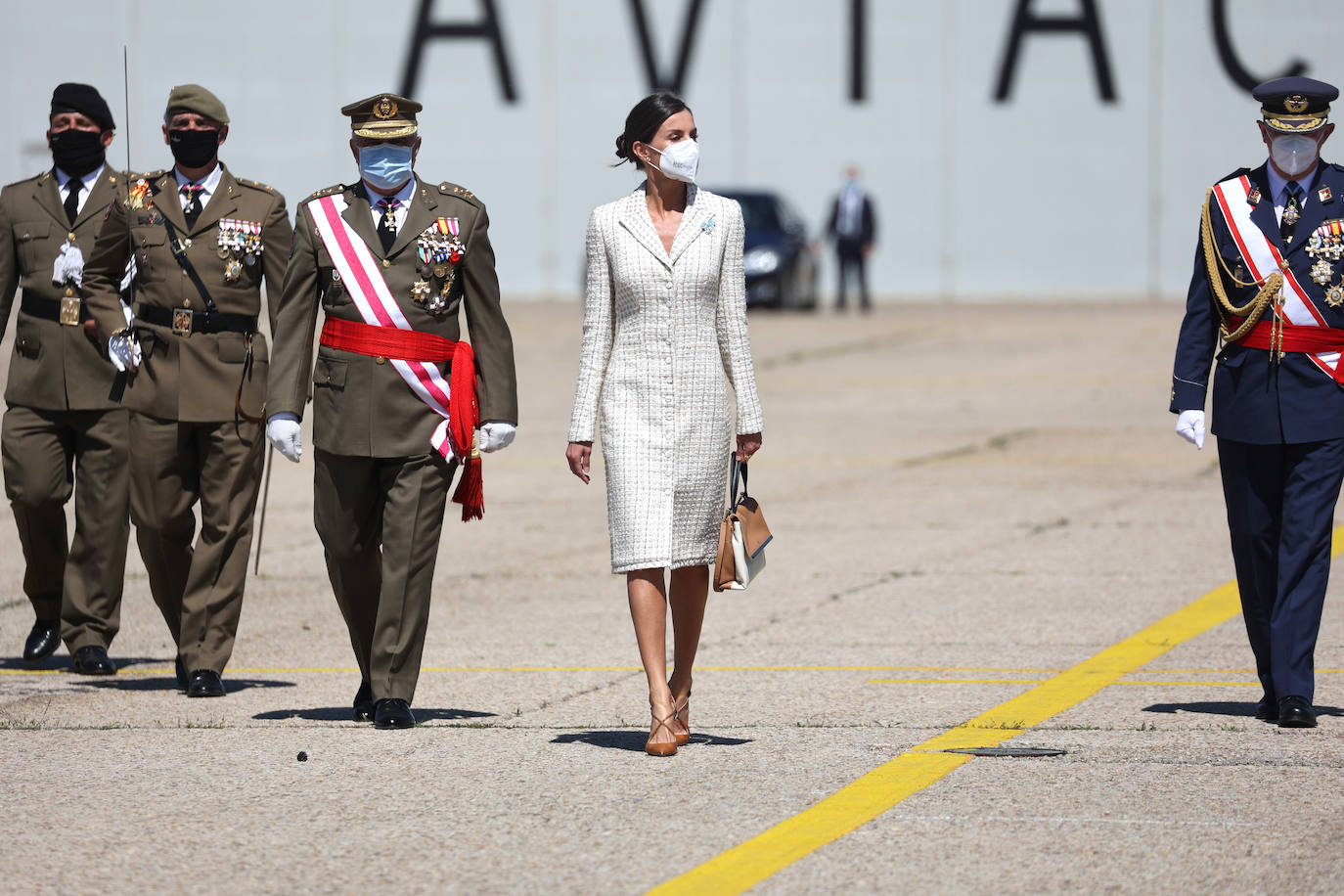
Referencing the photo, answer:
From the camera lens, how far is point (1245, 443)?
749 centimetres

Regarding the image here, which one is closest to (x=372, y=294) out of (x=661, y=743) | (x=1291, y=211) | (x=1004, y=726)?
(x=661, y=743)

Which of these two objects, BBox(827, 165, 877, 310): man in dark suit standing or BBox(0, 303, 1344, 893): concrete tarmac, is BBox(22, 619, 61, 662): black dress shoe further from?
BBox(827, 165, 877, 310): man in dark suit standing

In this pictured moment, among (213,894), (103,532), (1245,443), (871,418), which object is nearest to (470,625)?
(103,532)

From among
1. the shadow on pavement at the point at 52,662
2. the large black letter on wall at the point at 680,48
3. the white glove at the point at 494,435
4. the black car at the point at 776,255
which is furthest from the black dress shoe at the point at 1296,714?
the large black letter on wall at the point at 680,48

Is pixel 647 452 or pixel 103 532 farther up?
pixel 647 452

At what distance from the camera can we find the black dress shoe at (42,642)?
357 inches

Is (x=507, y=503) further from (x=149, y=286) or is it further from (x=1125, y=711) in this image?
(x=1125, y=711)

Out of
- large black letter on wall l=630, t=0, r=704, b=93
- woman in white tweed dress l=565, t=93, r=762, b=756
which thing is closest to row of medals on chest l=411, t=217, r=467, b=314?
woman in white tweed dress l=565, t=93, r=762, b=756

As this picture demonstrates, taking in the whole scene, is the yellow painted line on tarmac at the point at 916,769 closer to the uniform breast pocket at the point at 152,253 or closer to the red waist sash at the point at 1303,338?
the red waist sash at the point at 1303,338

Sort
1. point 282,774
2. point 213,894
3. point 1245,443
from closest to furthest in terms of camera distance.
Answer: point 213,894
point 282,774
point 1245,443

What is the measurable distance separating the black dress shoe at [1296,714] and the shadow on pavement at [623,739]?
1.79 m

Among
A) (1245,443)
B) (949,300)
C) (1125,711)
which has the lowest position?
(949,300)

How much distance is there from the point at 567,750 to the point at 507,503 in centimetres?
763

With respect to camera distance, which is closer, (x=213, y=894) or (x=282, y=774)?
(x=213, y=894)
